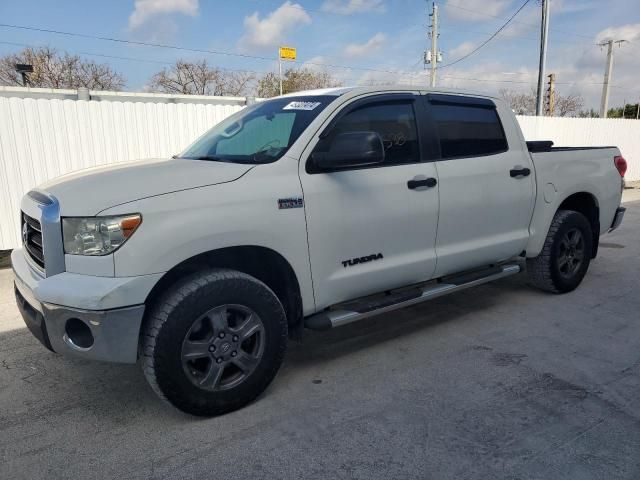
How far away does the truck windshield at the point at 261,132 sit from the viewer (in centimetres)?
327

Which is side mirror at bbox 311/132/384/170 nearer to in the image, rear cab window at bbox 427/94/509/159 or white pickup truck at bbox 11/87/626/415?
white pickup truck at bbox 11/87/626/415

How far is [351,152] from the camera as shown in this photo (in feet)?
10.2

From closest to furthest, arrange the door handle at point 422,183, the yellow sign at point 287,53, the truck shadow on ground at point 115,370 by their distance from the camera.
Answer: the truck shadow on ground at point 115,370
the door handle at point 422,183
the yellow sign at point 287,53

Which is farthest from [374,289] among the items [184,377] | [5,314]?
[5,314]

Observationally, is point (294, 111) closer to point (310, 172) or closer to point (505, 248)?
point (310, 172)

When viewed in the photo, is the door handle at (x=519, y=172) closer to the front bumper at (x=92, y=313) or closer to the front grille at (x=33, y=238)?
the front bumper at (x=92, y=313)

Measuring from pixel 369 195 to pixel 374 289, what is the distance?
67 cm

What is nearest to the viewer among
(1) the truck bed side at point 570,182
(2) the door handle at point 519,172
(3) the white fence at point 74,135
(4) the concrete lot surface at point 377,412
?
(4) the concrete lot surface at point 377,412

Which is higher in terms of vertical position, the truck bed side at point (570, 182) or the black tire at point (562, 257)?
the truck bed side at point (570, 182)

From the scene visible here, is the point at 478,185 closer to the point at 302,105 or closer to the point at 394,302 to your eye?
the point at 394,302

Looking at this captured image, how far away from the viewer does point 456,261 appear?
398cm

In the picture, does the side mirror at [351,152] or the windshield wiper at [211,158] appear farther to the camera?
the windshield wiper at [211,158]

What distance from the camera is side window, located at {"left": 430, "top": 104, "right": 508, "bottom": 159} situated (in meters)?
3.95

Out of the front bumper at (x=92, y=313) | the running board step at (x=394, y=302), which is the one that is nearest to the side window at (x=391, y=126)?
the running board step at (x=394, y=302)
